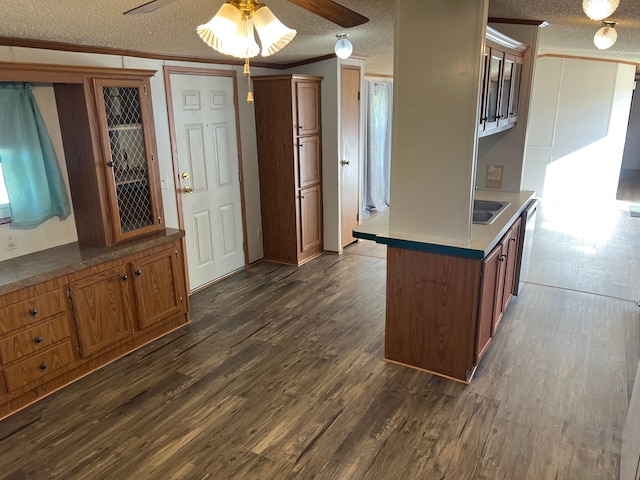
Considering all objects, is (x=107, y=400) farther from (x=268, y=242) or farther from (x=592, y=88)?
(x=592, y=88)

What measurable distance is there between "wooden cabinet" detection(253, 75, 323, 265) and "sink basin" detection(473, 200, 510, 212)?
71.0 inches

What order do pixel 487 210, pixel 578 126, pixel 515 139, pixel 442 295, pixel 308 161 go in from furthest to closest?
pixel 578 126, pixel 308 161, pixel 515 139, pixel 487 210, pixel 442 295

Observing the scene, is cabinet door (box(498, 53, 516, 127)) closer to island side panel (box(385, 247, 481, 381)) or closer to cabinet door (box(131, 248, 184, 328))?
island side panel (box(385, 247, 481, 381))

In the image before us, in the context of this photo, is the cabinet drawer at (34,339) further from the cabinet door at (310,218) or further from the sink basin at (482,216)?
the sink basin at (482,216)

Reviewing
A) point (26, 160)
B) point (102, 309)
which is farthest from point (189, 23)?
point (102, 309)

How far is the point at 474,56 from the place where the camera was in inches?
93.0

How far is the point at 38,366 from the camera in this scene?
263cm

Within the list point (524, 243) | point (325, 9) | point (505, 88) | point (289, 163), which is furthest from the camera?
point (289, 163)

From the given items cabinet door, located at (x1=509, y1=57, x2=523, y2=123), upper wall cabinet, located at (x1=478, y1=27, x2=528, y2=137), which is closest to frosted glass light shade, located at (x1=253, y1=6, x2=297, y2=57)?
upper wall cabinet, located at (x1=478, y1=27, x2=528, y2=137)

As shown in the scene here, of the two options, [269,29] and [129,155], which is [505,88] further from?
[129,155]

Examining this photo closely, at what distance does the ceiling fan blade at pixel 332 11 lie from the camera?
2.04m

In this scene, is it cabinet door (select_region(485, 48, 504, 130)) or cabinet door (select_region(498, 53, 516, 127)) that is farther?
cabinet door (select_region(498, 53, 516, 127))

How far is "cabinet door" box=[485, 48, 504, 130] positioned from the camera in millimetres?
2877

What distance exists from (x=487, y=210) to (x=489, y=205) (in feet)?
0.16
